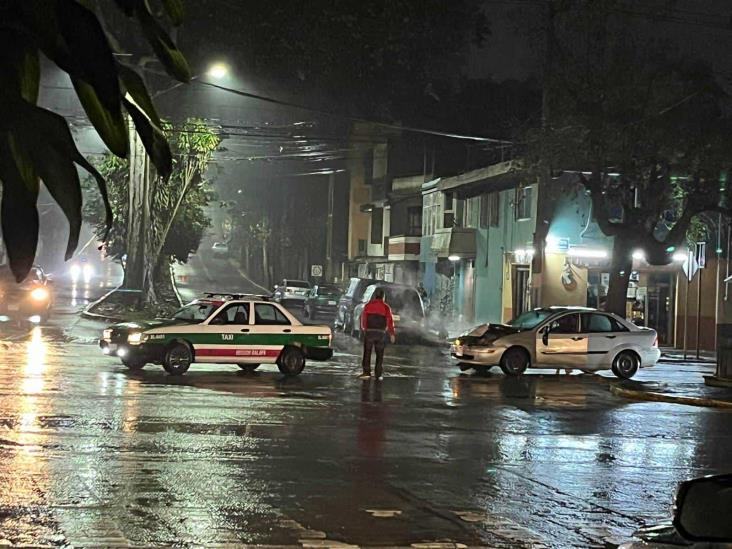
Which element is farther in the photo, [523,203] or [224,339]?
[523,203]

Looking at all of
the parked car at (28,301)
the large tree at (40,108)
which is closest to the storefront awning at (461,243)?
the parked car at (28,301)

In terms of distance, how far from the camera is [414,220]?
66.4 m

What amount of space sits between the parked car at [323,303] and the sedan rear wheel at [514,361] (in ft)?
75.0

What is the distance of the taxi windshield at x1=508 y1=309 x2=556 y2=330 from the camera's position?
2523cm

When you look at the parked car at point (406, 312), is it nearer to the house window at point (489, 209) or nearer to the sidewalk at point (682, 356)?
the sidewalk at point (682, 356)

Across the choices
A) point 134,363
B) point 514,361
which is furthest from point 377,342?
point 134,363

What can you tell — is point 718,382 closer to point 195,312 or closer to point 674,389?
point 674,389

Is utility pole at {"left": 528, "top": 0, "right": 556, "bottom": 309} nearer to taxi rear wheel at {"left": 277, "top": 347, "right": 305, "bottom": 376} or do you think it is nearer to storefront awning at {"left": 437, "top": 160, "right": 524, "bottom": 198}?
storefront awning at {"left": 437, "top": 160, "right": 524, "bottom": 198}

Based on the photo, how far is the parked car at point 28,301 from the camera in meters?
34.4

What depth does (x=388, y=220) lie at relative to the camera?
68.0 metres

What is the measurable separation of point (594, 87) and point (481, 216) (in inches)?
634

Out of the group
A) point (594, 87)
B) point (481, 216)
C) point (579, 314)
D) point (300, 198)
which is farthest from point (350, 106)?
point (300, 198)

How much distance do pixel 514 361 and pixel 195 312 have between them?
7062 millimetres

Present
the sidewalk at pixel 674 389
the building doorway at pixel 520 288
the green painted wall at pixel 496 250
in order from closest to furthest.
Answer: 1. the sidewalk at pixel 674 389
2. the building doorway at pixel 520 288
3. the green painted wall at pixel 496 250
